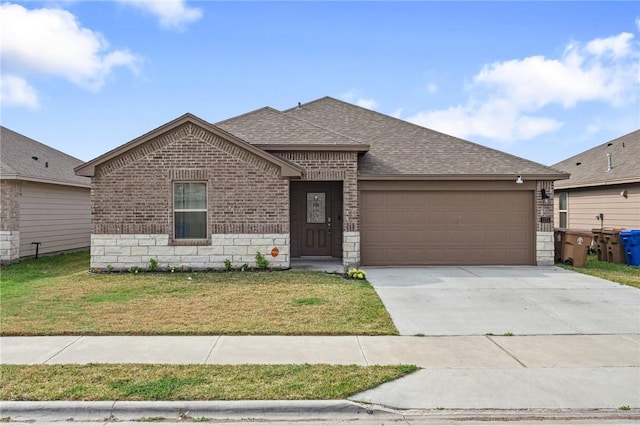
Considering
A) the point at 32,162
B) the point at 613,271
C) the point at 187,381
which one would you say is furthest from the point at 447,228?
the point at 32,162

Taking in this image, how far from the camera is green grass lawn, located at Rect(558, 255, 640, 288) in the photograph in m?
11.4

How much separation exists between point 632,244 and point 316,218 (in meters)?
9.62

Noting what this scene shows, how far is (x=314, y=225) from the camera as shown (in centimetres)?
1520

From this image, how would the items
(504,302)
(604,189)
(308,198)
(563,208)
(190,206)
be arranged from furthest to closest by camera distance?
(563,208), (604,189), (308,198), (190,206), (504,302)

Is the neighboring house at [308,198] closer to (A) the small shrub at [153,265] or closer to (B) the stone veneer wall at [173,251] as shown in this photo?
(B) the stone veneer wall at [173,251]

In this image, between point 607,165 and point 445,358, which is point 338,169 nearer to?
point 445,358

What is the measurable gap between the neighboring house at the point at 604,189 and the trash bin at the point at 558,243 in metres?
3.00

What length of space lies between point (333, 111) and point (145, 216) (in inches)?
340

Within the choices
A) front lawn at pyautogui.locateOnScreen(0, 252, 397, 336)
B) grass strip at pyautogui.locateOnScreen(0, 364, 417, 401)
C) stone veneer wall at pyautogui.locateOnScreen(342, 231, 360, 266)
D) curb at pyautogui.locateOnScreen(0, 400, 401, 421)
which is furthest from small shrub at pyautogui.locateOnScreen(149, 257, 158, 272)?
curb at pyautogui.locateOnScreen(0, 400, 401, 421)

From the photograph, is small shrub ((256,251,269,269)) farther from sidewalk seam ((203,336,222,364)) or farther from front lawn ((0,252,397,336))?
sidewalk seam ((203,336,222,364))

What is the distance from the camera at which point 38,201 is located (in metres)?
16.0

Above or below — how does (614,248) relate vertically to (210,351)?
above

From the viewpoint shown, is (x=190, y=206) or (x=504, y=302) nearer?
(x=504, y=302)

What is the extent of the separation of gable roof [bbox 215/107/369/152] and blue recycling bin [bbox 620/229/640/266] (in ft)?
27.5
